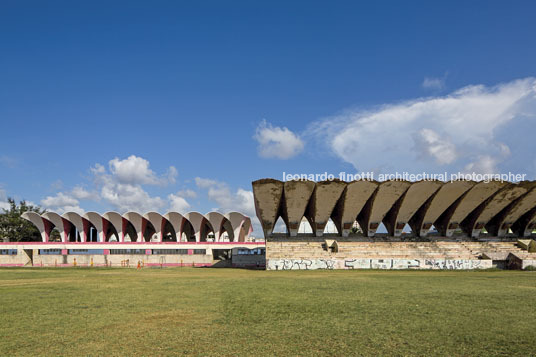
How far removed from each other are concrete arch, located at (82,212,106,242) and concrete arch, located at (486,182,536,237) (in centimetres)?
6227

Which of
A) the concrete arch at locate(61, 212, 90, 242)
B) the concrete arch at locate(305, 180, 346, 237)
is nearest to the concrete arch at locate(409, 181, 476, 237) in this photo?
the concrete arch at locate(305, 180, 346, 237)

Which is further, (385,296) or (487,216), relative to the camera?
(487,216)

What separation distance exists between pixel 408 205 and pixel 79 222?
52.9 metres

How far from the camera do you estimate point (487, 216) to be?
56.9 m

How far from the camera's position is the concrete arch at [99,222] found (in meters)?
65.8

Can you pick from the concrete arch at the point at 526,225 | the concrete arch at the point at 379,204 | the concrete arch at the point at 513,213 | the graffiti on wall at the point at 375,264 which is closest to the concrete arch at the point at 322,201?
the concrete arch at the point at 379,204

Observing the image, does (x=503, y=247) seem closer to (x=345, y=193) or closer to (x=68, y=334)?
(x=345, y=193)

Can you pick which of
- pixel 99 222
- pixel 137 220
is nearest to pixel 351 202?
pixel 137 220

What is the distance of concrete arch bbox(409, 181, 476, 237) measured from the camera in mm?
50875

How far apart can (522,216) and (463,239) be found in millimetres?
10938

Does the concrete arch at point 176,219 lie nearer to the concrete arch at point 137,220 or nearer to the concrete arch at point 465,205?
the concrete arch at point 137,220

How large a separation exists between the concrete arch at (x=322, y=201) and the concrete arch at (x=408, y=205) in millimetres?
9308

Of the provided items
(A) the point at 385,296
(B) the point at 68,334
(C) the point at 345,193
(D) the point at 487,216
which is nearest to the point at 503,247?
(D) the point at 487,216

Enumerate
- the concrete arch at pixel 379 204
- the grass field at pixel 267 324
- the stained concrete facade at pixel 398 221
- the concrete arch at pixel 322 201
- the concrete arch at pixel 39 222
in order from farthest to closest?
the concrete arch at pixel 39 222 < the concrete arch at pixel 379 204 < the concrete arch at pixel 322 201 < the stained concrete facade at pixel 398 221 < the grass field at pixel 267 324
